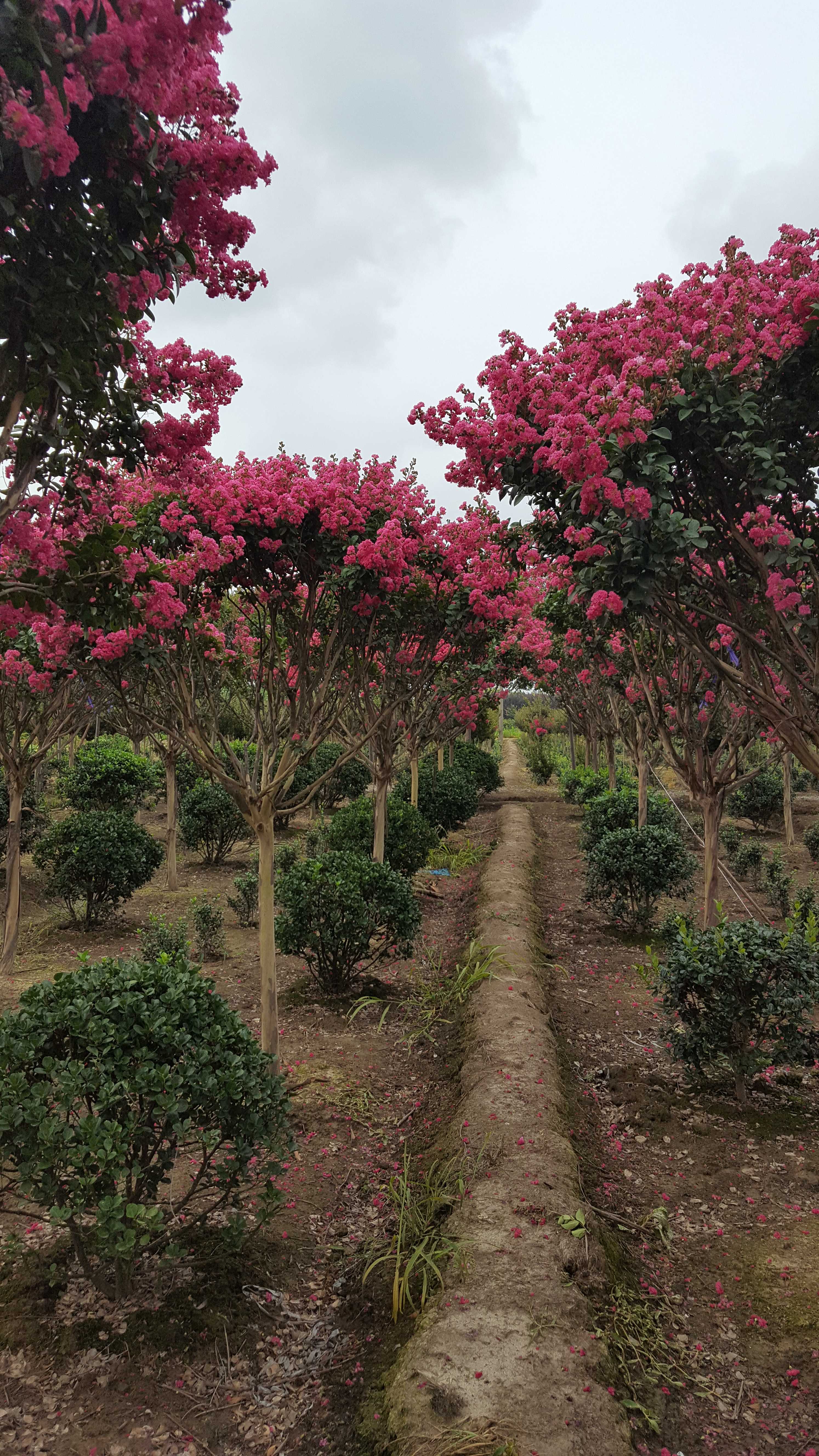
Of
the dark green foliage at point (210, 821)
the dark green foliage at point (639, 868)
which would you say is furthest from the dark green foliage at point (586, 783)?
the dark green foliage at point (210, 821)

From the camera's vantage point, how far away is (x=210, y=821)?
12367 millimetres

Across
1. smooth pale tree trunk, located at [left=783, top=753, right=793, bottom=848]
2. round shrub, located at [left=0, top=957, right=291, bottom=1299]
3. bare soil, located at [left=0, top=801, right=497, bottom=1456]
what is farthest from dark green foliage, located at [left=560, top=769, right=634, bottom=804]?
round shrub, located at [left=0, top=957, right=291, bottom=1299]

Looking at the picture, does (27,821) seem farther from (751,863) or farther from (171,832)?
(751,863)

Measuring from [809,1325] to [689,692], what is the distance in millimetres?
4301

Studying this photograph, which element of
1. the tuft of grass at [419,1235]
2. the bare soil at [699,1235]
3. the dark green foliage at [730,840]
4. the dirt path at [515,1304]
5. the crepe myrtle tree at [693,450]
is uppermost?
the crepe myrtle tree at [693,450]

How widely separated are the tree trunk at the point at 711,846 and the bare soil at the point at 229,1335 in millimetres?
3048

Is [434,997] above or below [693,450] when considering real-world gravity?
below

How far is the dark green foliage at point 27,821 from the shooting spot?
10.7m

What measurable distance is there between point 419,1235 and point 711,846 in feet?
13.8

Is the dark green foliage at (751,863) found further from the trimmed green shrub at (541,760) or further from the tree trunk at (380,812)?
the trimmed green shrub at (541,760)

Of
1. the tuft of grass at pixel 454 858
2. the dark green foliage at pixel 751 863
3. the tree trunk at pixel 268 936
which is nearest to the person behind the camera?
the tree trunk at pixel 268 936

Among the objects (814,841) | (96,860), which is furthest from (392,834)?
(814,841)

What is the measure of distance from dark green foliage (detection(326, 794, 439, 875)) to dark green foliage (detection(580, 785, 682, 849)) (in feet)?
7.76

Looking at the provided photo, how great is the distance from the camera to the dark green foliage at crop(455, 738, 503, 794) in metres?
20.5
